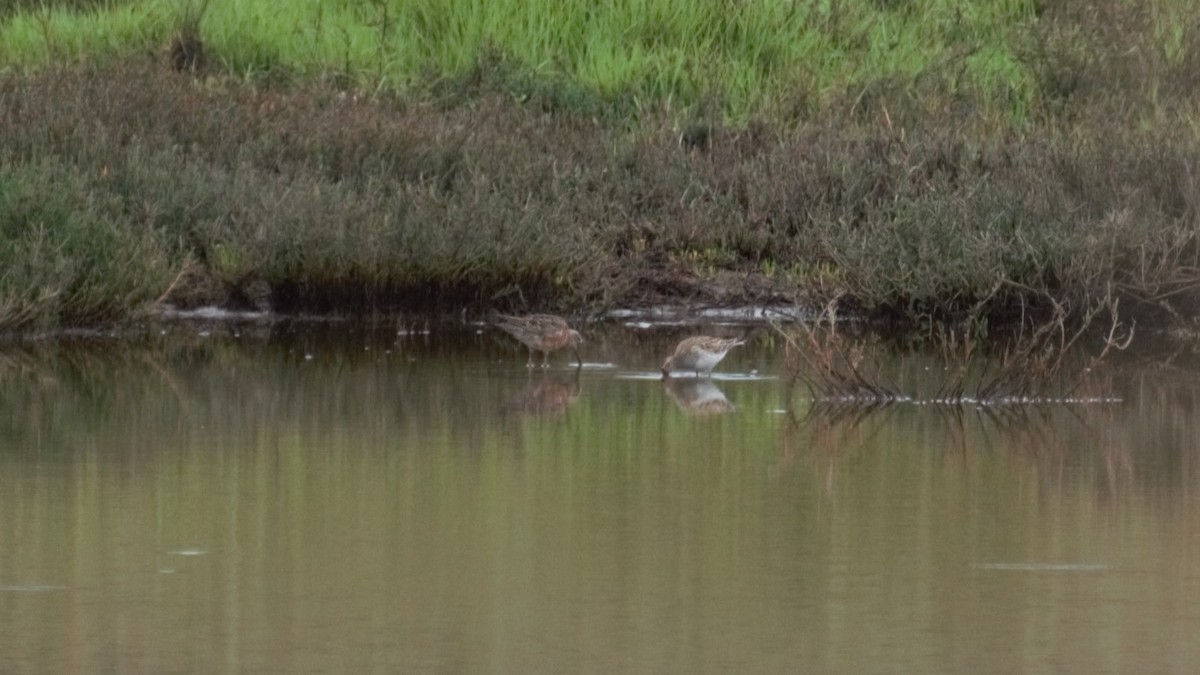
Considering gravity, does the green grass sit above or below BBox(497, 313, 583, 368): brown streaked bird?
above

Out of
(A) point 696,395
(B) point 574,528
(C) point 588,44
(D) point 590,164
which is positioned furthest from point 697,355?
(C) point 588,44

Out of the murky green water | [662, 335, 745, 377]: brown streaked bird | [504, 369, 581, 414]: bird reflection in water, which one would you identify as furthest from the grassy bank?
[662, 335, 745, 377]: brown streaked bird

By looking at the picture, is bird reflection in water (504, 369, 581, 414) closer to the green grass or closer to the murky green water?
the murky green water

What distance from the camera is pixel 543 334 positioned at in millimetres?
11188

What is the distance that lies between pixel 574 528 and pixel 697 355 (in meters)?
3.85

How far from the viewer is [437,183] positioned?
47.3 ft

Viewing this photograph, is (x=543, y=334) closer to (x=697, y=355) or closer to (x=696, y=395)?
(x=697, y=355)

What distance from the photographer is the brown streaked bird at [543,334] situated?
11172 millimetres

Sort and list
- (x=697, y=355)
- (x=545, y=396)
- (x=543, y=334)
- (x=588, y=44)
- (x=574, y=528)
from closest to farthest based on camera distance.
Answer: (x=574, y=528) → (x=545, y=396) → (x=697, y=355) → (x=543, y=334) → (x=588, y=44)

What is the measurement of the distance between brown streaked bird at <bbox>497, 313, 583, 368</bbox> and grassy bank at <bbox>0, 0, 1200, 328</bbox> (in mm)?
1761

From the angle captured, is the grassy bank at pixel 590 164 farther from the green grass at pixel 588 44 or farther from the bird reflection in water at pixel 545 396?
the bird reflection in water at pixel 545 396

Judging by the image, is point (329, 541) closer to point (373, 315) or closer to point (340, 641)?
point (340, 641)

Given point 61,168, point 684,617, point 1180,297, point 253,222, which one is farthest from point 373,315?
point 684,617

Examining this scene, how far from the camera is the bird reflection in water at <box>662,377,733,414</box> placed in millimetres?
9539
